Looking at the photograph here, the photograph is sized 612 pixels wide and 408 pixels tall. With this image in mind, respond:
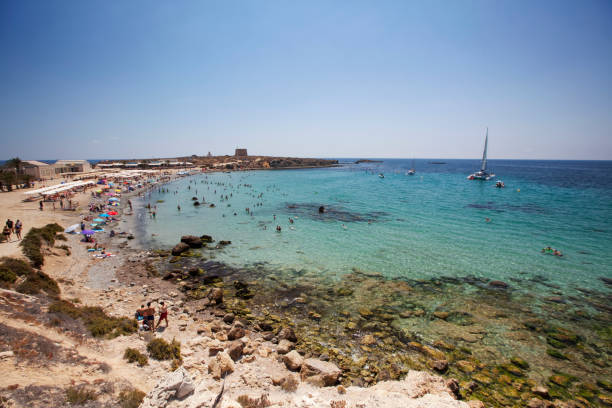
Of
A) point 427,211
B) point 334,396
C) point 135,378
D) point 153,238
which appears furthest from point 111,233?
point 427,211

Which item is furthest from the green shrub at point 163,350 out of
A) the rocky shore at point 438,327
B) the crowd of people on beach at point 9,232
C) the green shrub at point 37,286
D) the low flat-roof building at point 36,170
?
the low flat-roof building at point 36,170

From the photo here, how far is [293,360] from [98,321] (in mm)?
8419

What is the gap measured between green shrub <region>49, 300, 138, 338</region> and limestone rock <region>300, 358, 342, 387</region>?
24.8 ft

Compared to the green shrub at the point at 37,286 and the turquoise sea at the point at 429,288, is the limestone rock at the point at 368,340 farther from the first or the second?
the green shrub at the point at 37,286

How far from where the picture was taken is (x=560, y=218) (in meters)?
36.2

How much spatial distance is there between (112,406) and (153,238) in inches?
952

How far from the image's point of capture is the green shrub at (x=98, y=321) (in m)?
10.5

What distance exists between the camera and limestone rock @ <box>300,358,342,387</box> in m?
9.18

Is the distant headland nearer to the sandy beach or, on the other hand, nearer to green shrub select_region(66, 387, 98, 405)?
the sandy beach

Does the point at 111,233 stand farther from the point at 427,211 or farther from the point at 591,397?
the point at 427,211

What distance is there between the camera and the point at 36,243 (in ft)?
63.0

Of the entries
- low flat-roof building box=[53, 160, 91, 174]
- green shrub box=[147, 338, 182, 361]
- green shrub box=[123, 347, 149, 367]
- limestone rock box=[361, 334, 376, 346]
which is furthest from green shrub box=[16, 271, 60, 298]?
low flat-roof building box=[53, 160, 91, 174]

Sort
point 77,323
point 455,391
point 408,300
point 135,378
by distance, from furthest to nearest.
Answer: point 408,300 < point 77,323 < point 455,391 < point 135,378

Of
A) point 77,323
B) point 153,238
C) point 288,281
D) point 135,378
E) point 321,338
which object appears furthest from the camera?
point 153,238
